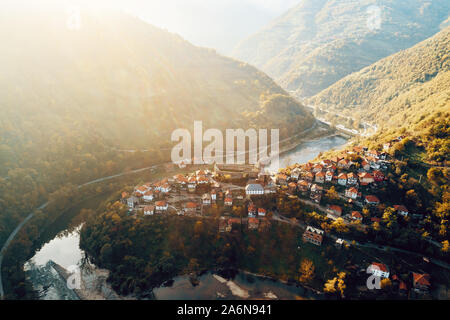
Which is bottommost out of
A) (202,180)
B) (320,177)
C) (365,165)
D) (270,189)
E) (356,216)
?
(356,216)

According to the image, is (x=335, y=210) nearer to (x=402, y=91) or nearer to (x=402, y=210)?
(x=402, y=210)

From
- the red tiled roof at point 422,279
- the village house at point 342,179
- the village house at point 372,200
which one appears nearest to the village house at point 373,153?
the village house at point 342,179

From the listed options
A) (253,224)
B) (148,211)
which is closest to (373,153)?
(253,224)

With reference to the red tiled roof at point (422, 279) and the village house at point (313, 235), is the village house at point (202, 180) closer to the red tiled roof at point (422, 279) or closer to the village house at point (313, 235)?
the village house at point (313, 235)

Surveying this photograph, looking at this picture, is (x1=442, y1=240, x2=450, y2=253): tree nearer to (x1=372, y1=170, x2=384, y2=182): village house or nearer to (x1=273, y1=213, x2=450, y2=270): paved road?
(x1=273, y1=213, x2=450, y2=270): paved road

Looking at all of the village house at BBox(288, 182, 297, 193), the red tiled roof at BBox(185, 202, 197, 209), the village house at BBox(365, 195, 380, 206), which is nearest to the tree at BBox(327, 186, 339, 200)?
the village house at BBox(365, 195, 380, 206)
